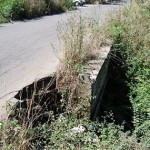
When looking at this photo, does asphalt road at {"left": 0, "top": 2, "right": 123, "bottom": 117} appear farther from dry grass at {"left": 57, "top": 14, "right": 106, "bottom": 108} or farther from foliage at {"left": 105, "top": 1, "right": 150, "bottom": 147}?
foliage at {"left": 105, "top": 1, "right": 150, "bottom": 147}

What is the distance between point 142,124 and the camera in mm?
6438

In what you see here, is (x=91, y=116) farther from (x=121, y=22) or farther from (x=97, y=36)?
(x=121, y=22)

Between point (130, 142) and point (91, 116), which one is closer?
point (130, 142)

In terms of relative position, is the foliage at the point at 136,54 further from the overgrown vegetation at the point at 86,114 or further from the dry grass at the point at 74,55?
the dry grass at the point at 74,55

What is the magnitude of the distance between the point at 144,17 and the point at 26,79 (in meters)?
6.28

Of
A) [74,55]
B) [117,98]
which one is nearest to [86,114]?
[74,55]

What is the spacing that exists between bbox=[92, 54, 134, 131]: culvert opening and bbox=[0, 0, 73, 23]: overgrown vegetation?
6.84m

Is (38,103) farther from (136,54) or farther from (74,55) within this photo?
(136,54)

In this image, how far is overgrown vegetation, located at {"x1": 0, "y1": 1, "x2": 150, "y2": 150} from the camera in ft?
16.1

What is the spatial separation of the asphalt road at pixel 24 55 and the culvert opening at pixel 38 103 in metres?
0.19

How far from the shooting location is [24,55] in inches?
348

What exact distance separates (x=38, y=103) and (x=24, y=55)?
3661 mm

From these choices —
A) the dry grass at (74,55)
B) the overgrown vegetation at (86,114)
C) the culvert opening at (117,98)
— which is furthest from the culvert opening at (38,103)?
the culvert opening at (117,98)

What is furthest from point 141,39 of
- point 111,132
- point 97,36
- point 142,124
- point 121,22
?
point 111,132
